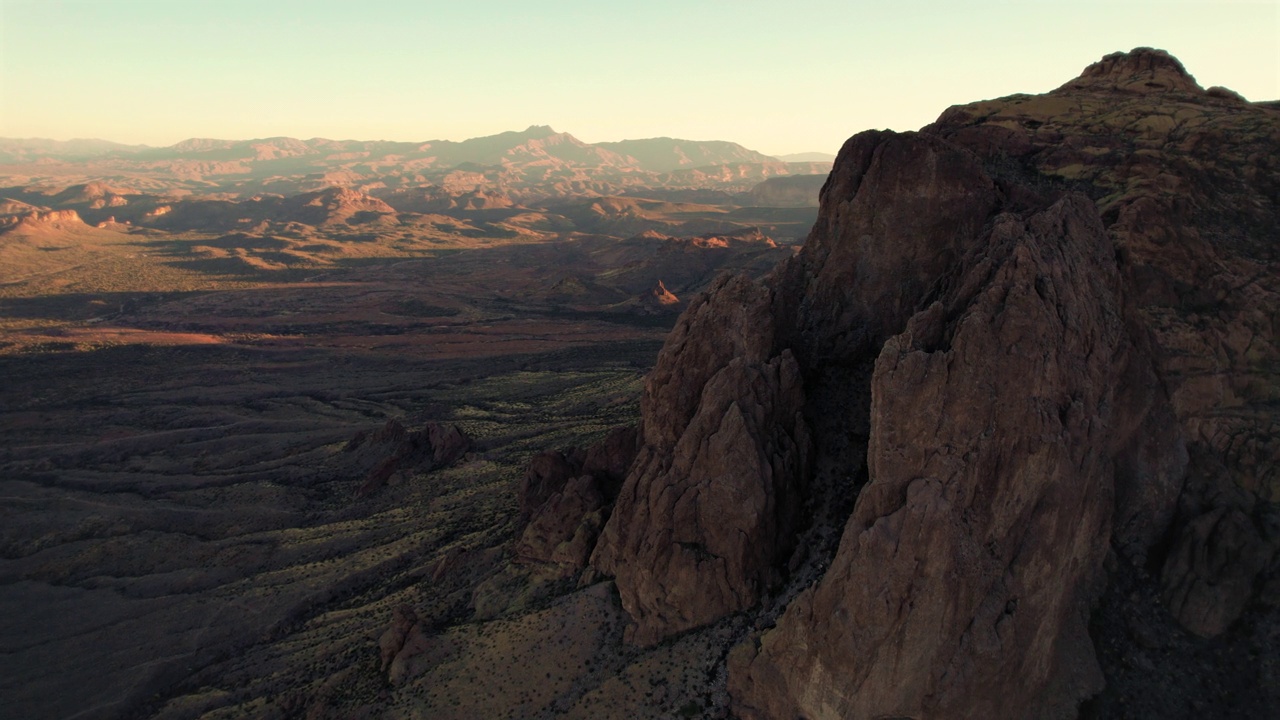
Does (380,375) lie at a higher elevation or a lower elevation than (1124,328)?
lower

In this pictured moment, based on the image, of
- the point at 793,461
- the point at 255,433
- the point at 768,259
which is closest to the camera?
the point at 793,461

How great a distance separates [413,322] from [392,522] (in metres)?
105

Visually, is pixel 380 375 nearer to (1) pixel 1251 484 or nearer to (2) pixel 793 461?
(2) pixel 793 461

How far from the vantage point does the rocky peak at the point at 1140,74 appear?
171 ft

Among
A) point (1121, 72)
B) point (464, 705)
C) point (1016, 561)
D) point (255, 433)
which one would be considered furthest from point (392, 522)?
point (1121, 72)

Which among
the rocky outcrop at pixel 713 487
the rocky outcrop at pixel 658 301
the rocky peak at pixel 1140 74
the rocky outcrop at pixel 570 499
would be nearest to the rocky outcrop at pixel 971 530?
the rocky outcrop at pixel 713 487

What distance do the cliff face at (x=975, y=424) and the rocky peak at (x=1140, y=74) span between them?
7.24 metres

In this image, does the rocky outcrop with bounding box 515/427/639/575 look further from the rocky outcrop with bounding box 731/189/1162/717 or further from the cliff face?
the rocky outcrop with bounding box 731/189/1162/717

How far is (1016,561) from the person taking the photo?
2648 cm

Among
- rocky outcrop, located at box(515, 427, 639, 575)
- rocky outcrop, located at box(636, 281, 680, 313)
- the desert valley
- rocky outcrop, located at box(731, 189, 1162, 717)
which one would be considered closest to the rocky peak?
the desert valley

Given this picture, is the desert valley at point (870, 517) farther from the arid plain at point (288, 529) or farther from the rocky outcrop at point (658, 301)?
the rocky outcrop at point (658, 301)

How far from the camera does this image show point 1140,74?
5425cm

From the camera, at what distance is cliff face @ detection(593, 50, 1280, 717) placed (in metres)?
25.7

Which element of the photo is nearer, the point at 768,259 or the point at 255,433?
the point at 255,433
